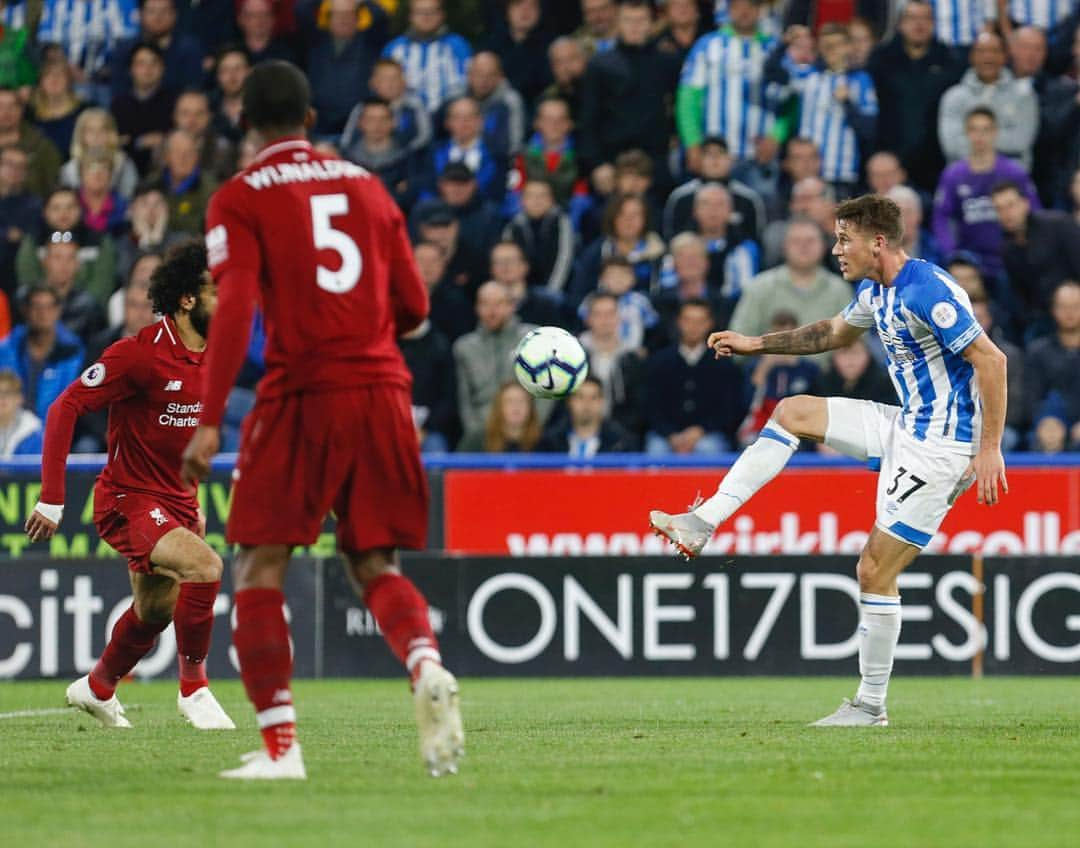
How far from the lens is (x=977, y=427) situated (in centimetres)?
902

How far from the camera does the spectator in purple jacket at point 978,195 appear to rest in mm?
16156

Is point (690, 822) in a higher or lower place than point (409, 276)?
lower

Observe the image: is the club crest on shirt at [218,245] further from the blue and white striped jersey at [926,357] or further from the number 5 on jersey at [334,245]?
the blue and white striped jersey at [926,357]

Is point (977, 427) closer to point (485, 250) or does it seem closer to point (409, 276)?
point (409, 276)

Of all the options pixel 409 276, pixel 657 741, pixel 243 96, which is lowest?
pixel 657 741

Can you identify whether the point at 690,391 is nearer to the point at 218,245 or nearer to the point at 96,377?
the point at 96,377

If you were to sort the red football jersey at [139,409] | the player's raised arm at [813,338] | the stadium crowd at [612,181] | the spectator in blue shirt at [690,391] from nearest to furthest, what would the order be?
the red football jersey at [139,409] < the player's raised arm at [813,338] < the spectator in blue shirt at [690,391] < the stadium crowd at [612,181]

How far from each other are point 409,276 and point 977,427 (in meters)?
3.21

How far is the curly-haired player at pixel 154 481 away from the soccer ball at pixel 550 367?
150cm

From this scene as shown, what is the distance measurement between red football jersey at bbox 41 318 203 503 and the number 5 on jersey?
2817mm

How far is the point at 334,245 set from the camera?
6707 millimetres

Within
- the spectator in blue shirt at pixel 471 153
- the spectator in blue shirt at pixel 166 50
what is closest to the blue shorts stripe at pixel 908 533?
the spectator in blue shirt at pixel 471 153

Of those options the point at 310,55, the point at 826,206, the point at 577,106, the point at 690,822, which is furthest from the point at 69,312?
the point at 690,822

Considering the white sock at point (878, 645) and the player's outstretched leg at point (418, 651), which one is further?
the white sock at point (878, 645)
